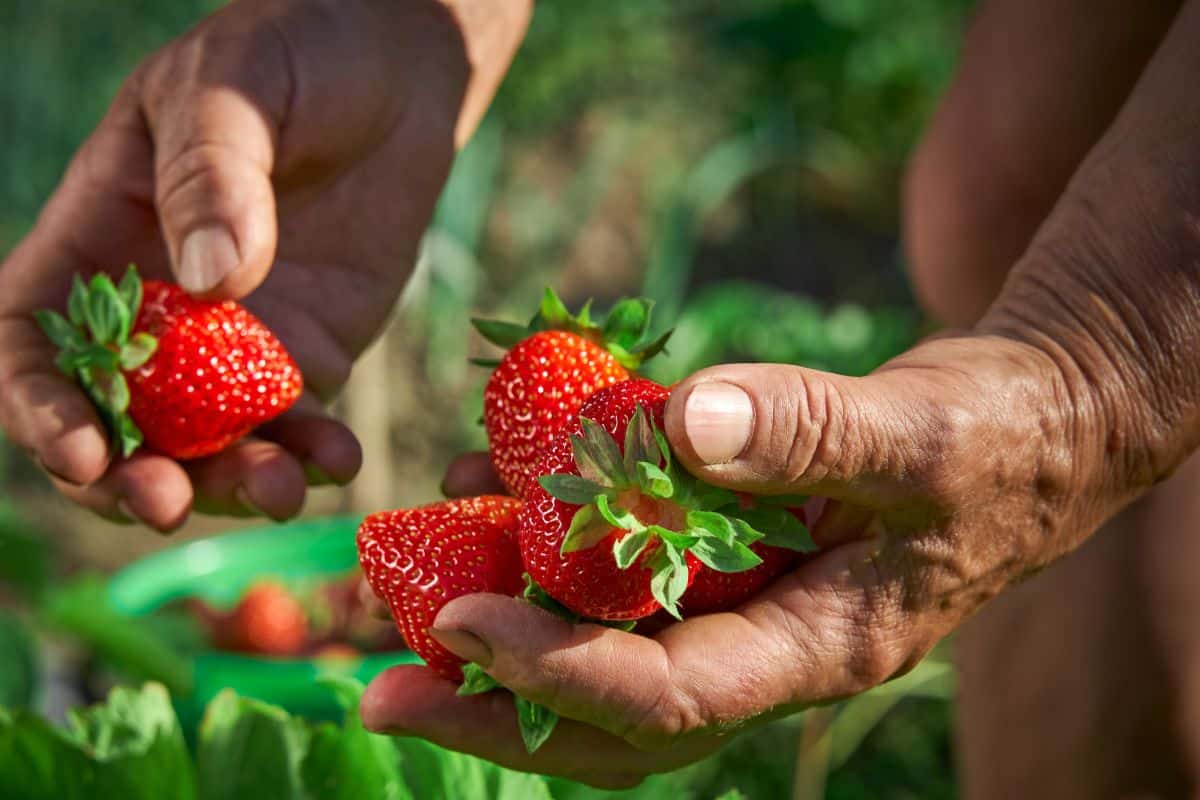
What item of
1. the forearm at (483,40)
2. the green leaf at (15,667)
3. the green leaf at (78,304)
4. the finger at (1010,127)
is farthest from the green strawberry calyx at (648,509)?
the green leaf at (15,667)

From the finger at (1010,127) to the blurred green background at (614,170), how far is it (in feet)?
4.30

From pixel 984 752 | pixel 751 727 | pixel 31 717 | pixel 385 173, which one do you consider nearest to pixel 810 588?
pixel 751 727

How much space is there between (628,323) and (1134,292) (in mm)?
396

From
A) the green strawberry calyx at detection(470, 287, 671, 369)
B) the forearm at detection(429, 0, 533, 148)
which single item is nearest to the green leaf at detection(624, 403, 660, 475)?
the green strawberry calyx at detection(470, 287, 671, 369)

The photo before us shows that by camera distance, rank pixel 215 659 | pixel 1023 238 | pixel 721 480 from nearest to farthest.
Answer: pixel 721 480
pixel 1023 238
pixel 215 659

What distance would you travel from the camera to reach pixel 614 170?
4.22 metres

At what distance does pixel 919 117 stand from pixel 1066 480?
131 inches

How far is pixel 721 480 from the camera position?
2.66ft

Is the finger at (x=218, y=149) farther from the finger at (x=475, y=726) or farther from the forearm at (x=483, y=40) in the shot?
the finger at (x=475, y=726)

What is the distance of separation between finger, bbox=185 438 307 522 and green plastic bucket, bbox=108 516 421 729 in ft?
2.11

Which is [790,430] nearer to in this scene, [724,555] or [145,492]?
[724,555]

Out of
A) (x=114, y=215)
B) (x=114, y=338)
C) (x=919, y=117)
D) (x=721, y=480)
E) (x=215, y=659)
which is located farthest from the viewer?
(x=919, y=117)

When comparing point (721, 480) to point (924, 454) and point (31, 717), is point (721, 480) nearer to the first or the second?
point (924, 454)

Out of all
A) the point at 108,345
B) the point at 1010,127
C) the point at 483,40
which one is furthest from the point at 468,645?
the point at 1010,127
